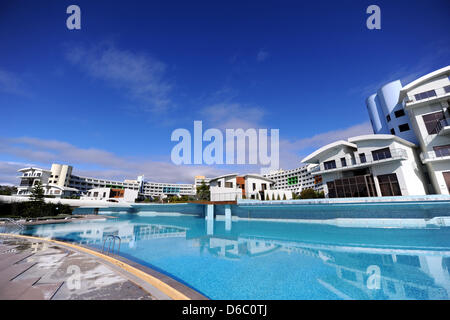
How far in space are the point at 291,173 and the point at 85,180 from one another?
89.1m

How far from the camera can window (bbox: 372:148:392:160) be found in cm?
2044

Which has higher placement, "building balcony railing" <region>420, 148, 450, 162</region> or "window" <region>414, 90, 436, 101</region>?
"window" <region>414, 90, 436, 101</region>

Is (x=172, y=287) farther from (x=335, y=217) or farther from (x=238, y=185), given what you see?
(x=238, y=185)

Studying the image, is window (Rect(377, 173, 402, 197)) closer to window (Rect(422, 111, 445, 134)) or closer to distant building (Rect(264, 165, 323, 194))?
window (Rect(422, 111, 445, 134))

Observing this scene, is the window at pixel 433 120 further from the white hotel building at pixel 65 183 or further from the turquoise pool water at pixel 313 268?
the white hotel building at pixel 65 183

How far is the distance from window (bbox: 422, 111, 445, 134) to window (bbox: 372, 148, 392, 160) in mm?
4127

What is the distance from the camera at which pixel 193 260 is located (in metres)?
8.05

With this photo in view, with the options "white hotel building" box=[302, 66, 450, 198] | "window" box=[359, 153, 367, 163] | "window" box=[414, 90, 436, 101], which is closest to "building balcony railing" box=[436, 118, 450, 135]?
"white hotel building" box=[302, 66, 450, 198]

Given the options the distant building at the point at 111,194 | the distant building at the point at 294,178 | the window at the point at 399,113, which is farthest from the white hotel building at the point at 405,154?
the distant building at the point at 294,178

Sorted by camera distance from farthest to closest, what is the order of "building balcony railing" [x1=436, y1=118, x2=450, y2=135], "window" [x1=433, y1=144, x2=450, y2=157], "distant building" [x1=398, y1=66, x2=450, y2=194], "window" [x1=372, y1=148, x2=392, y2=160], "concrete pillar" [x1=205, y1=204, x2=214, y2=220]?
"concrete pillar" [x1=205, y1=204, x2=214, y2=220] < "window" [x1=372, y1=148, x2=392, y2=160] < "distant building" [x1=398, y1=66, x2=450, y2=194] < "window" [x1=433, y1=144, x2=450, y2=157] < "building balcony railing" [x1=436, y1=118, x2=450, y2=135]

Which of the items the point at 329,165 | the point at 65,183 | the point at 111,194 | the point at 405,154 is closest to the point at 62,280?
the point at 329,165

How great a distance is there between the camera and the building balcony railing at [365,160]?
19.6 metres

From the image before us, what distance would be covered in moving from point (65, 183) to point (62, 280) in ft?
259

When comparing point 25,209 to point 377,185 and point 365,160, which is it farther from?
point 377,185
